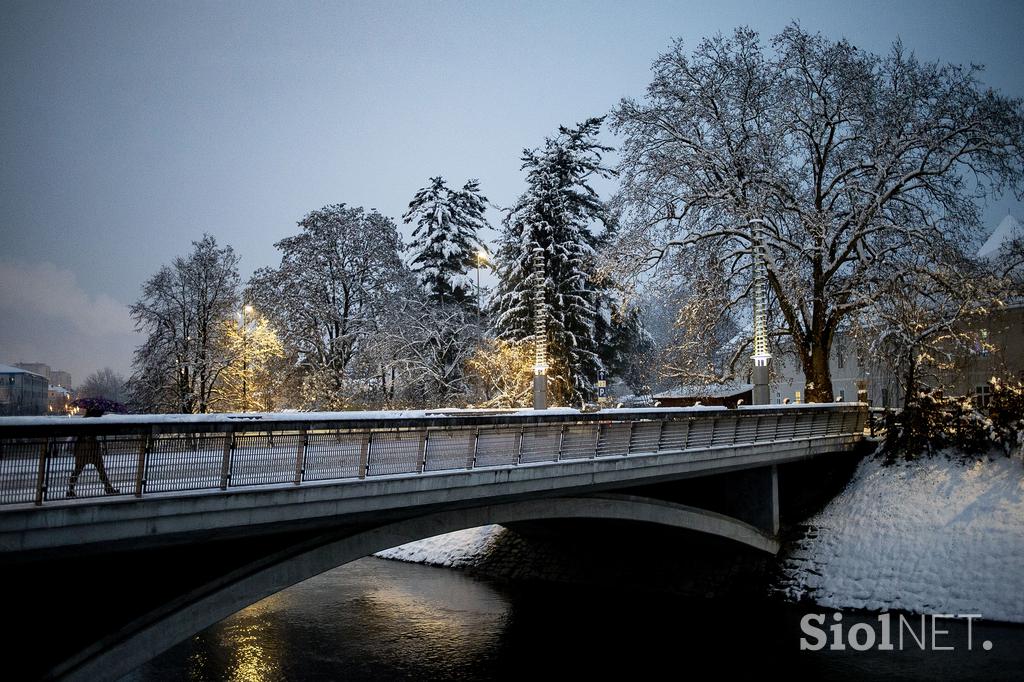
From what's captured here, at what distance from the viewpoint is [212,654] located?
17016 millimetres

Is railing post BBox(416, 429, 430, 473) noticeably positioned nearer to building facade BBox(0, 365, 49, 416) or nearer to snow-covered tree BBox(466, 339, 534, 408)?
snow-covered tree BBox(466, 339, 534, 408)

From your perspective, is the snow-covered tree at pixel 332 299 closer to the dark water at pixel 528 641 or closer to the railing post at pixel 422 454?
the dark water at pixel 528 641

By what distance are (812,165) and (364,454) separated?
74.1 ft

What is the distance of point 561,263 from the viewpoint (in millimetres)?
36969

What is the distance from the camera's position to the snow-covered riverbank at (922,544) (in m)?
19.5

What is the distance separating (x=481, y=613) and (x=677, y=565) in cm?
621

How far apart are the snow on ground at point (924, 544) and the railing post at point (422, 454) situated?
45.4 feet

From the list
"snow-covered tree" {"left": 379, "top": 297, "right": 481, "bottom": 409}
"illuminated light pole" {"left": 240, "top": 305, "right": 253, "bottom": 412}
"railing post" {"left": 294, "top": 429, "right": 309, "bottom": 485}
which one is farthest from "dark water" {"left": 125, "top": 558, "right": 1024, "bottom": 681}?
"illuminated light pole" {"left": 240, "top": 305, "right": 253, "bottom": 412}

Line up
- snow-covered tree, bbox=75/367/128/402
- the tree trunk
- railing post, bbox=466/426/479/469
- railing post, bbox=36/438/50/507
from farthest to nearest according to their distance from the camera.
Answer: snow-covered tree, bbox=75/367/128/402
the tree trunk
railing post, bbox=466/426/479/469
railing post, bbox=36/438/50/507

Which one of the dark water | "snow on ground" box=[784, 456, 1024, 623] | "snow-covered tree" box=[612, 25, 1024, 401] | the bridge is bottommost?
the dark water

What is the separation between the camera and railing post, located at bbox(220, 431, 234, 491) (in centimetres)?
949

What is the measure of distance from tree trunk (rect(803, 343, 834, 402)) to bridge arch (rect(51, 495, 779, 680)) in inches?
587

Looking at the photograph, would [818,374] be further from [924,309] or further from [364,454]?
[364,454]

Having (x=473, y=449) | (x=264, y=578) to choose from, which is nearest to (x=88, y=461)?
(x=264, y=578)
